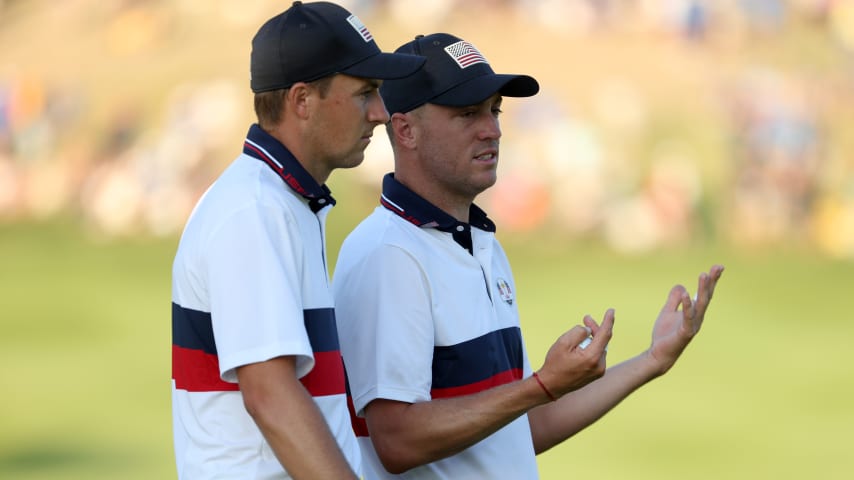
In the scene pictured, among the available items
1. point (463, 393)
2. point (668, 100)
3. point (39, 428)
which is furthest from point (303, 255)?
point (668, 100)

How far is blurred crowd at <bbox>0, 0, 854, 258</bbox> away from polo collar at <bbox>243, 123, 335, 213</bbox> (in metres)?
6.98

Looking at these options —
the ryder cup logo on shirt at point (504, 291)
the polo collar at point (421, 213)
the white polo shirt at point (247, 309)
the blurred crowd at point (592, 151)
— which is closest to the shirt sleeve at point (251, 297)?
the white polo shirt at point (247, 309)

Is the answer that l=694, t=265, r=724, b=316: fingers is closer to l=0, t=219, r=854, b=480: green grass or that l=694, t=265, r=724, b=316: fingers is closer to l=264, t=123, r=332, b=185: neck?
l=264, t=123, r=332, b=185: neck

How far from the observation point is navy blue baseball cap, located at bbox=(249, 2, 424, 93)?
190 centimetres

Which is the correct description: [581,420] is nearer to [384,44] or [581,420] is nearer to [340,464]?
[340,464]

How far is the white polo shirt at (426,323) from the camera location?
2178 millimetres

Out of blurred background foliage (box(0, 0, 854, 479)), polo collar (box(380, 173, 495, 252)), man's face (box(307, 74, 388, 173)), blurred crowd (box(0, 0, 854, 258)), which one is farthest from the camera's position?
blurred crowd (box(0, 0, 854, 258))

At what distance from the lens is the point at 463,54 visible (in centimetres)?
246

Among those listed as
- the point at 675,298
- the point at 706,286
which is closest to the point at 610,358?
the point at 675,298

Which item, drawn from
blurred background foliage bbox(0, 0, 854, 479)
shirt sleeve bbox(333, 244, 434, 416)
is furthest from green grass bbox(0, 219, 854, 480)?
shirt sleeve bbox(333, 244, 434, 416)

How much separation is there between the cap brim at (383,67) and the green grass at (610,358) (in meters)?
4.10

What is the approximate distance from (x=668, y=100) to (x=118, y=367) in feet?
14.8

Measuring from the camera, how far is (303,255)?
1813mm

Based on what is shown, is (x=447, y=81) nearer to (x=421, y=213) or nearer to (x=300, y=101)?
(x=421, y=213)
